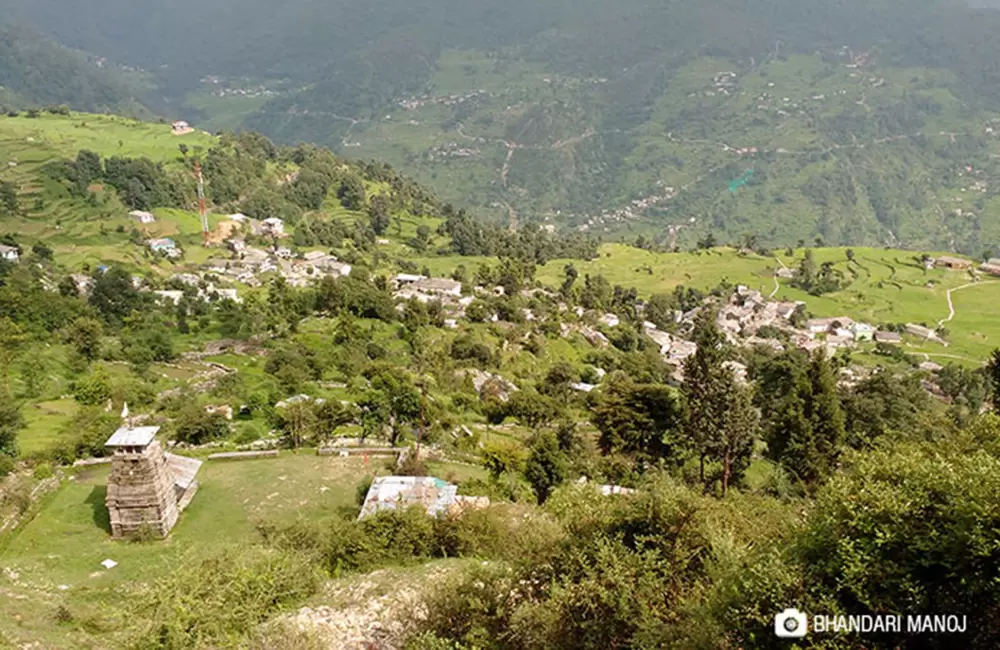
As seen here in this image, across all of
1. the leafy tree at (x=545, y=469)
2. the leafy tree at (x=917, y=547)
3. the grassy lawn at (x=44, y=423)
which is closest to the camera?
the leafy tree at (x=917, y=547)

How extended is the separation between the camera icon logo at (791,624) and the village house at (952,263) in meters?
124

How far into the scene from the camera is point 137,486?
22.6 metres

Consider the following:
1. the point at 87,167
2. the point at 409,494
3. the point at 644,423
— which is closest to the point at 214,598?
the point at 409,494

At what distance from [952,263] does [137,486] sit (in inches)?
5030

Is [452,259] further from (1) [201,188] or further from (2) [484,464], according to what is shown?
(2) [484,464]

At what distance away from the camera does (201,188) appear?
10338 centimetres

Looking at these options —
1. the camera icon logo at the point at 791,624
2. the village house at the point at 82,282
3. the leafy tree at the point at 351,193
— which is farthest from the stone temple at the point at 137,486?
the leafy tree at the point at 351,193

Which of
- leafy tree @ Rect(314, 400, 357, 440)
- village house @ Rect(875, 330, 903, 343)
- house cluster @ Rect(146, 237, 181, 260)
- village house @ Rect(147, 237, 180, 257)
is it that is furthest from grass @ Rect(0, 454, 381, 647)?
village house @ Rect(875, 330, 903, 343)

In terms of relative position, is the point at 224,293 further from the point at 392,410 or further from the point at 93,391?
the point at 392,410

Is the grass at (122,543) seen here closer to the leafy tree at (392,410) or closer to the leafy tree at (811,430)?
the leafy tree at (392,410)

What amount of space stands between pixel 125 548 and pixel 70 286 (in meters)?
41.2

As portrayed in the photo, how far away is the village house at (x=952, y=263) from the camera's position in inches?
4385

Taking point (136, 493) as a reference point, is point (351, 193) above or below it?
below

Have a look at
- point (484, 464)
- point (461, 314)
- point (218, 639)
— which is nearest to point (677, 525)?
point (218, 639)
